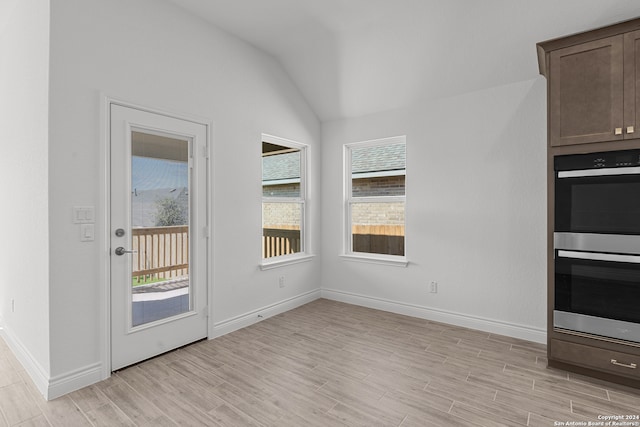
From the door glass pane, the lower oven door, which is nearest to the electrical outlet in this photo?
the lower oven door

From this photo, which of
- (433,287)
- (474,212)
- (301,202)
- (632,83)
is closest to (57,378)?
(301,202)

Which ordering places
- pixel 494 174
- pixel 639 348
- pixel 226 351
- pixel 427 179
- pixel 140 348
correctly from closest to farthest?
pixel 639 348
pixel 140 348
pixel 226 351
pixel 494 174
pixel 427 179

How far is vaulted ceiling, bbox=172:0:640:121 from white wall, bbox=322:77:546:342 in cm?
27

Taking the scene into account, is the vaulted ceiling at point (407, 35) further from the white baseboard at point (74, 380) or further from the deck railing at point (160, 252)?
the white baseboard at point (74, 380)

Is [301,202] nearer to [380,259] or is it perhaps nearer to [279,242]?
[279,242]

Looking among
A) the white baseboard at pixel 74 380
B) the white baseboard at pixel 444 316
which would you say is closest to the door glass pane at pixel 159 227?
the white baseboard at pixel 74 380

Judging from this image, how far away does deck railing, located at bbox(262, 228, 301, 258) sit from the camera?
13.4 feet

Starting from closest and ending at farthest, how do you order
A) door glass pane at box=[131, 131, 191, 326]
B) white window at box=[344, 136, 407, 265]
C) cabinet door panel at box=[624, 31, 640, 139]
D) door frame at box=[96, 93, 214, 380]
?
cabinet door panel at box=[624, 31, 640, 139] < door frame at box=[96, 93, 214, 380] < door glass pane at box=[131, 131, 191, 326] < white window at box=[344, 136, 407, 265]

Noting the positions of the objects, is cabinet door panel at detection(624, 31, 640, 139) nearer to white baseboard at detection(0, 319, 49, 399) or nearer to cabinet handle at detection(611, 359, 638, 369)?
cabinet handle at detection(611, 359, 638, 369)

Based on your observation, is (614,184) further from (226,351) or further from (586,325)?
(226,351)

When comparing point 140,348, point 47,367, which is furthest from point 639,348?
point 47,367

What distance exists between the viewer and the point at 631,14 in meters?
2.52

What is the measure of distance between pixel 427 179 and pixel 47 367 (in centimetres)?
380

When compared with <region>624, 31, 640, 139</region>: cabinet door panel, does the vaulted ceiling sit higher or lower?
higher
